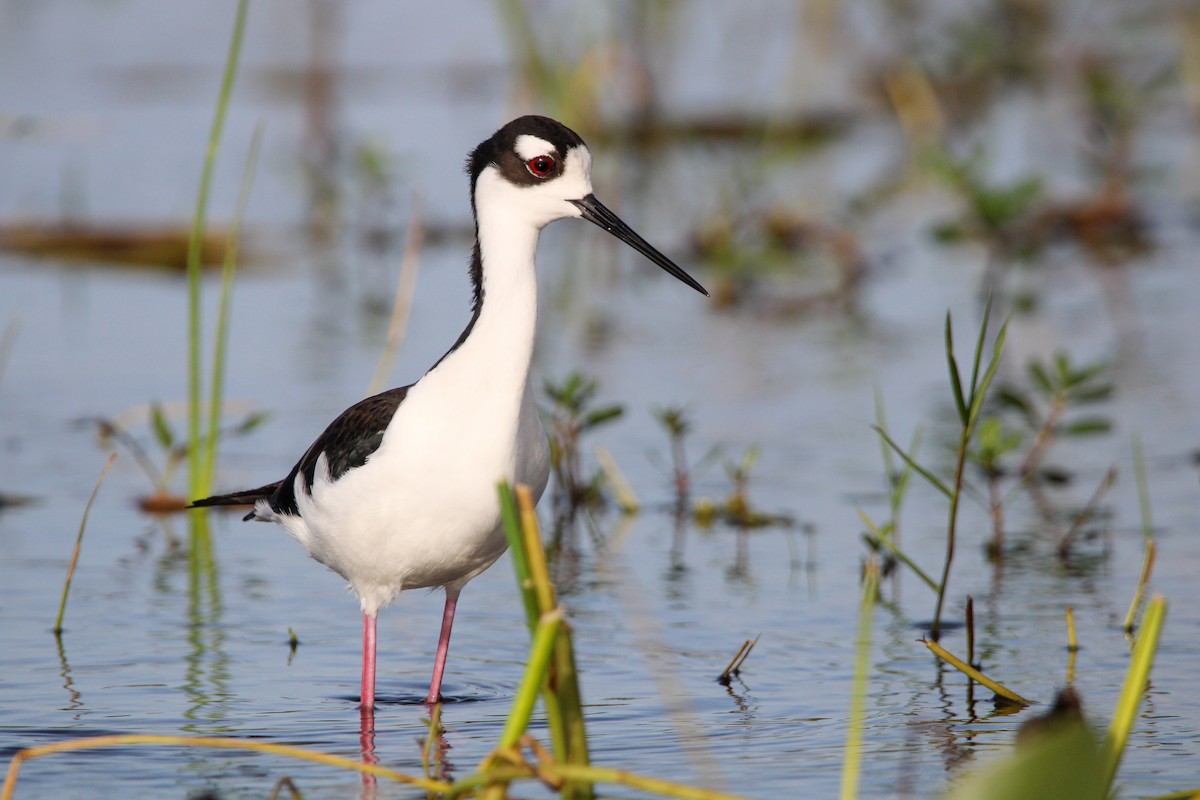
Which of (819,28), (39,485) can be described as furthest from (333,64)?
(39,485)

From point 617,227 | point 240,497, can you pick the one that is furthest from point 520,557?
point 240,497

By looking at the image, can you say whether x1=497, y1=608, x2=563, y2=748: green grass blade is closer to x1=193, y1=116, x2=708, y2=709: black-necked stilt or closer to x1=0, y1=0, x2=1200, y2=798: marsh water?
x1=0, y1=0, x2=1200, y2=798: marsh water

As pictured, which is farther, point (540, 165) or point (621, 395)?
point (621, 395)

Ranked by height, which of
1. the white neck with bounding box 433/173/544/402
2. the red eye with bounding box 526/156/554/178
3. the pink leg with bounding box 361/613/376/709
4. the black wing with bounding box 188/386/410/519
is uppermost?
the red eye with bounding box 526/156/554/178

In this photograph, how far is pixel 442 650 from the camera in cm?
473

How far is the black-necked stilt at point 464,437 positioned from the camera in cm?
425

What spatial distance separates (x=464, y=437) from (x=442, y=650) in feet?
2.48

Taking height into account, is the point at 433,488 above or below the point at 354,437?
below

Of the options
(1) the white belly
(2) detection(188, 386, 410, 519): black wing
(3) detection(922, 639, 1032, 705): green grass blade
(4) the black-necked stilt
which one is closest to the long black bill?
(4) the black-necked stilt

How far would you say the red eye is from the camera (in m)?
4.61

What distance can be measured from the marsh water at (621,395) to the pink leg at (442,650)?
13 cm

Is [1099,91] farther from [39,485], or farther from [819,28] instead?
[39,485]

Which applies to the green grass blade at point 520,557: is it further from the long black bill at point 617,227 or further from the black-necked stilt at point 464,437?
the long black bill at point 617,227

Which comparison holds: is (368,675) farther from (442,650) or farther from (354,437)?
(354,437)
